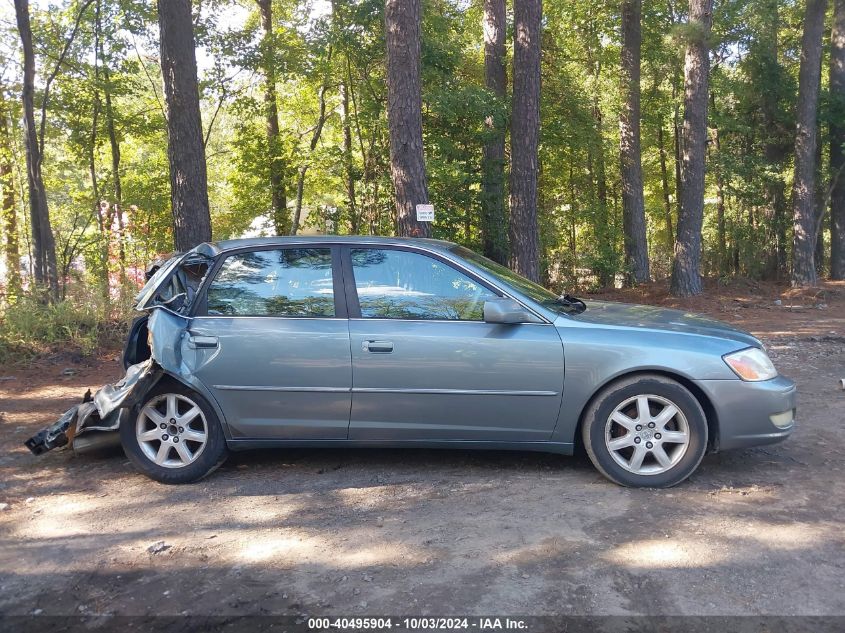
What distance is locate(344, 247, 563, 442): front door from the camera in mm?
4637

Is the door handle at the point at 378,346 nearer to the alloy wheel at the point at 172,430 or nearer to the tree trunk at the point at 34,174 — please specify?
the alloy wheel at the point at 172,430

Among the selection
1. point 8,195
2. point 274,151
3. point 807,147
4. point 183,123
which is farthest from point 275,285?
point 8,195

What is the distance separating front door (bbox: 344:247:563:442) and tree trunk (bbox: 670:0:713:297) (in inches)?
493

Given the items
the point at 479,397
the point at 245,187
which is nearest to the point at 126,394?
the point at 479,397

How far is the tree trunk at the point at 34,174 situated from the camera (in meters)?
12.0

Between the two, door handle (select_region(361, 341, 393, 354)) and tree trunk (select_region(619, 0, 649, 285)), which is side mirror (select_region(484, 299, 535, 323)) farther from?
tree trunk (select_region(619, 0, 649, 285))

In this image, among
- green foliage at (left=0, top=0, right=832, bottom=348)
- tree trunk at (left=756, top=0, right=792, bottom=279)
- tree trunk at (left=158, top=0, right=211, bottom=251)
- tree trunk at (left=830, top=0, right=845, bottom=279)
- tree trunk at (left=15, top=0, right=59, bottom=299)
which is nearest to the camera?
tree trunk at (left=158, top=0, right=211, bottom=251)

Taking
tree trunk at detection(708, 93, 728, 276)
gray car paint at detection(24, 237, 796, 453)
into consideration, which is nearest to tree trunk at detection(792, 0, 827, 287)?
tree trunk at detection(708, 93, 728, 276)

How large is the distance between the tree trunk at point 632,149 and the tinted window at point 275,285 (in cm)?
1518

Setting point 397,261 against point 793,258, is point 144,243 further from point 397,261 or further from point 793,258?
point 793,258

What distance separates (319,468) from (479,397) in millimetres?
1399

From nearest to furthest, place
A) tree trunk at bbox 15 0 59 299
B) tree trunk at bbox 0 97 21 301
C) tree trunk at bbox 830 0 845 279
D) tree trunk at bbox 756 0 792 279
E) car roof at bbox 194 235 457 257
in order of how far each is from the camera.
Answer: car roof at bbox 194 235 457 257, tree trunk at bbox 15 0 59 299, tree trunk at bbox 830 0 845 279, tree trunk at bbox 0 97 21 301, tree trunk at bbox 756 0 792 279

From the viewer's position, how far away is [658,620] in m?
3.05

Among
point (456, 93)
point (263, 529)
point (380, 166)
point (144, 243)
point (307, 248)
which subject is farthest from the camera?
point (144, 243)
